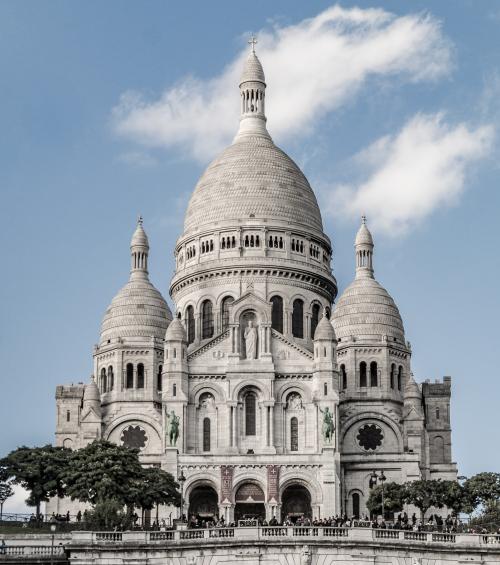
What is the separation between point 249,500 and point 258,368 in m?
10.7

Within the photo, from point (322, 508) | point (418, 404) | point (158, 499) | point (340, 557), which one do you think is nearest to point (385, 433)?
point (418, 404)

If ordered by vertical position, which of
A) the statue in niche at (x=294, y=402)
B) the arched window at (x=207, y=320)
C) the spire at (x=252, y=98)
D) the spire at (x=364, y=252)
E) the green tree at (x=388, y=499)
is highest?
the spire at (x=252, y=98)

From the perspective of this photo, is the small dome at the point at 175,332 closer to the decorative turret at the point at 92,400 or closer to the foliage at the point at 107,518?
the decorative turret at the point at 92,400

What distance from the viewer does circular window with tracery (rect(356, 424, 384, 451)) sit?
136 meters

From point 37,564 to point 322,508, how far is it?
49.5 meters

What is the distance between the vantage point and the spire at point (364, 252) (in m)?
145

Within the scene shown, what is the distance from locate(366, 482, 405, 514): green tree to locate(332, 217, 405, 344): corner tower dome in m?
22.9

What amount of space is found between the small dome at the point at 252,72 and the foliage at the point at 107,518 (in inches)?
2585

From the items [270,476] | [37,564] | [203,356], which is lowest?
[37,564]

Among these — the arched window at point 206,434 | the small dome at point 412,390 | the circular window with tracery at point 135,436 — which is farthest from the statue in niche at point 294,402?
the circular window with tracery at point 135,436

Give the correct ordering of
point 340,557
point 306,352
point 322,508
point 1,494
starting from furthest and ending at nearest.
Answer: point 306,352
point 322,508
point 1,494
point 340,557

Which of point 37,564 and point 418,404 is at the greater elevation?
point 418,404

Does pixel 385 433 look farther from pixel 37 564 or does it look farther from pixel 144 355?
pixel 37 564

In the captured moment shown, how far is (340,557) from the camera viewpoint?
74750 millimetres
